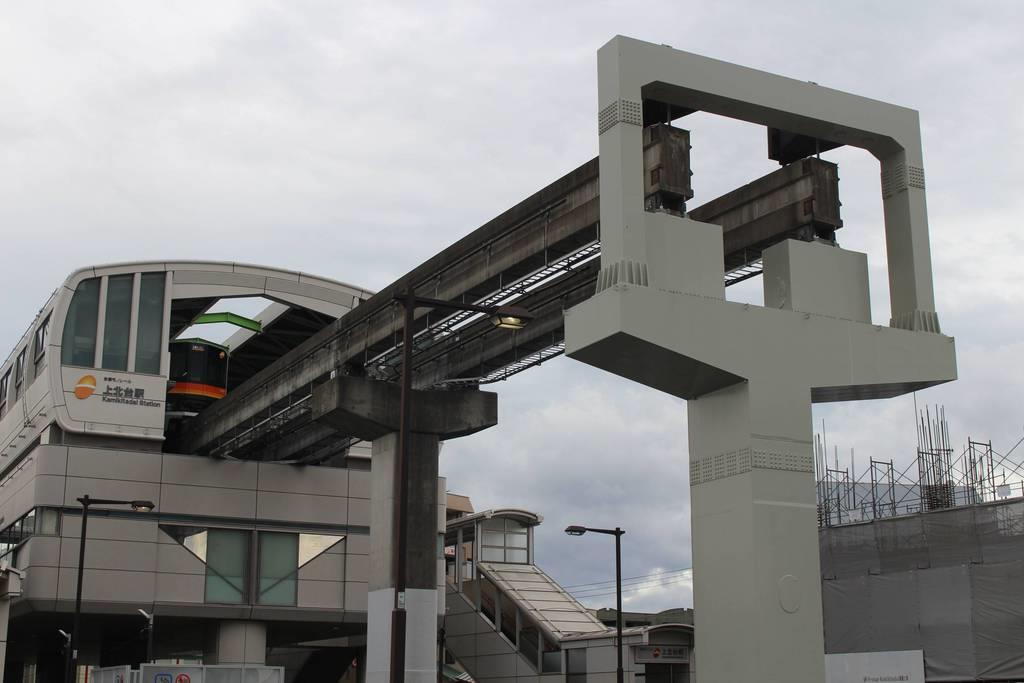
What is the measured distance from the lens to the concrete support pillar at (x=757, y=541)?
17.6m

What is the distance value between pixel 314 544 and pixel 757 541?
100 ft

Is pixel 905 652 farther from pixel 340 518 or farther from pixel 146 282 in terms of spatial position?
pixel 146 282

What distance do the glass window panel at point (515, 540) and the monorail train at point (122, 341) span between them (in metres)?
15.4

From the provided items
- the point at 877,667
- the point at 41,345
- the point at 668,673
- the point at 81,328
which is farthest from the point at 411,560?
the point at 41,345

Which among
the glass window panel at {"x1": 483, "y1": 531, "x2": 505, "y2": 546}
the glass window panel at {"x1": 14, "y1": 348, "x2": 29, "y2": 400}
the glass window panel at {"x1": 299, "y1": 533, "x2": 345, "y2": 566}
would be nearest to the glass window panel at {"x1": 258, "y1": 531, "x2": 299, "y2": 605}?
the glass window panel at {"x1": 299, "y1": 533, "x2": 345, "y2": 566}

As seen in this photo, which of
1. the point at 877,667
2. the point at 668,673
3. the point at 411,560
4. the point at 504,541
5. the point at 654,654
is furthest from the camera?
the point at 504,541

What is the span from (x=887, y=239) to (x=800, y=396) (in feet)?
12.0

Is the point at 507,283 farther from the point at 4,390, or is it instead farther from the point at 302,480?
the point at 4,390

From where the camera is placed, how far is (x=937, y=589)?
126ft

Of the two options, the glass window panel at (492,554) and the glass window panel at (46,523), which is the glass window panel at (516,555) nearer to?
the glass window panel at (492,554)

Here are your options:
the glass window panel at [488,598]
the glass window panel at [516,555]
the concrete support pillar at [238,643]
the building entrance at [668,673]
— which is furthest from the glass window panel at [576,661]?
the concrete support pillar at [238,643]

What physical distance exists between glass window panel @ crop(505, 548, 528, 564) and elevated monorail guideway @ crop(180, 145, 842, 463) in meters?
15.6

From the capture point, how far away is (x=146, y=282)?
45.7 metres

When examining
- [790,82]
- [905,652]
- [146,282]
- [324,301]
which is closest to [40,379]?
[146,282]
